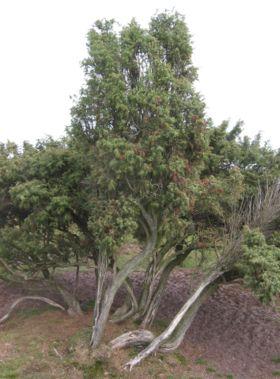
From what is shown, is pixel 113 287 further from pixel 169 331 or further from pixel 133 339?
pixel 169 331

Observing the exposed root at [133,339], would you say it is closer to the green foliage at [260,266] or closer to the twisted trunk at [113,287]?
the twisted trunk at [113,287]

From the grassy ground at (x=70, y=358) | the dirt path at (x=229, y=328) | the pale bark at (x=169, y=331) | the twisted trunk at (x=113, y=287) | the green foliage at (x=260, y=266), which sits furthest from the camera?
the dirt path at (x=229, y=328)

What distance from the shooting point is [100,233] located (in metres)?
11.4

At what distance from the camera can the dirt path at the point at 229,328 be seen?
12.7 m

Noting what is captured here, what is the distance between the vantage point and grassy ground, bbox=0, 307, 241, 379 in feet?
35.6

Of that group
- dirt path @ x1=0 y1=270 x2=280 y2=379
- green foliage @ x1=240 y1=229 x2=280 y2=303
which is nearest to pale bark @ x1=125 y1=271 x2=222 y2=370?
dirt path @ x1=0 y1=270 x2=280 y2=379

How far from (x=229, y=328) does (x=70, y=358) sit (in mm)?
6294

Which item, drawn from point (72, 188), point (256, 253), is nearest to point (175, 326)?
point (256, 253)

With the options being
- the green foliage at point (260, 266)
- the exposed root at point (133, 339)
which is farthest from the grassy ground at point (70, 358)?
the green foliage at point (260, 266)

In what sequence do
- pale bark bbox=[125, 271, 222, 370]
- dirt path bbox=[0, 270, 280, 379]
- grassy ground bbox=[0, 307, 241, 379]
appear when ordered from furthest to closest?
1. dirt path bbox=[0, 270, 280, 379]
2. pale bark bbox=[125, 271, 222, 370]
3. grassy ground bbox=[0, 307, 241, 379]

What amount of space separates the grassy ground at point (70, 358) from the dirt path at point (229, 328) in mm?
579

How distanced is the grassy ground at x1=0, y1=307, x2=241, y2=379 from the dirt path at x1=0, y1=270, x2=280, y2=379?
579 millimetres

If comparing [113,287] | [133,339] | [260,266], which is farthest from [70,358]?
[260,266]

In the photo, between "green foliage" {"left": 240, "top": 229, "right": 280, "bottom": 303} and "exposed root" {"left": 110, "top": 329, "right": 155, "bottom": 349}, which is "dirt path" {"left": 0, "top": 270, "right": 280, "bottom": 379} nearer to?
"exposed root" {"left": 110, "top": 329, "right": 155, "bottom": 349}
